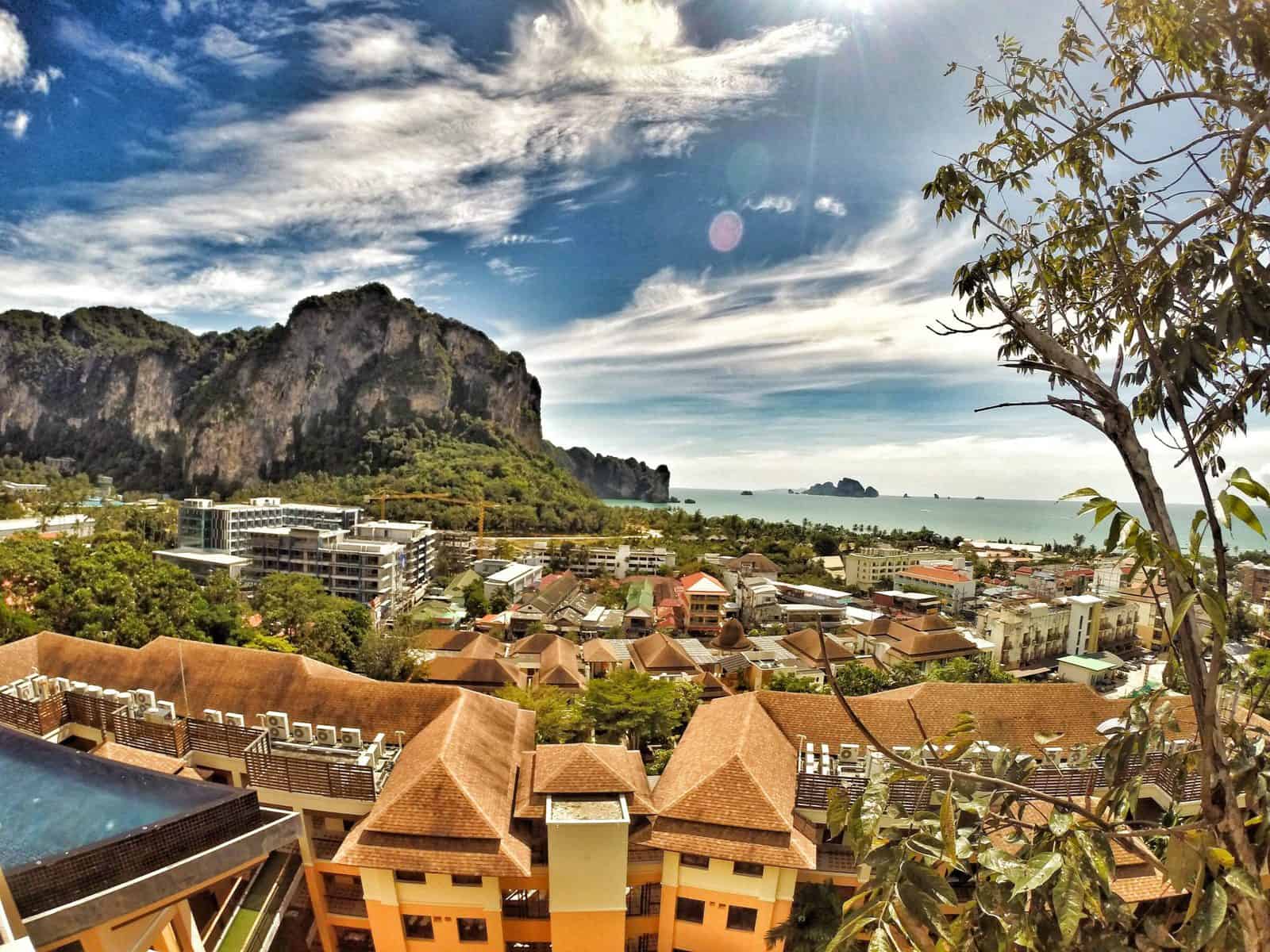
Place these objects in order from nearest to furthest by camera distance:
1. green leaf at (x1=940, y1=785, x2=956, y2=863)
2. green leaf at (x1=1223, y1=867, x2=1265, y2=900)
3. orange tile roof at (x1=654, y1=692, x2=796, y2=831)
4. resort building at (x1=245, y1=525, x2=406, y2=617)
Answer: green leaf at (x1=1223, y1=867, x2=1265, y2=900) → green leaf at (x1=940, y1=785, x2=956, y2=863) → orange tile roof at (x1=654, y1=692, x2=796, y2=831) → resort building at (x1=245, y1=525, x2=406, y2=617)

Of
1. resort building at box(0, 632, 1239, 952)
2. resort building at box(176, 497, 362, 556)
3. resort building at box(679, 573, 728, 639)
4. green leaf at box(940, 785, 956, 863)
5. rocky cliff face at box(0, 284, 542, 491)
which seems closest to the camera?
green leaf at box(940, 785, 956, 863)

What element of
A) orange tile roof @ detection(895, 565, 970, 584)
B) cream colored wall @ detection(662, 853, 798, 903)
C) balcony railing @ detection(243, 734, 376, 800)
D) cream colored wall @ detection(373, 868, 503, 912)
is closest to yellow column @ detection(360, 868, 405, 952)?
cream colored wall @ detection(373, 868, 503, 912)

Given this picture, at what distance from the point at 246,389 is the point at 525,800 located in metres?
90.9

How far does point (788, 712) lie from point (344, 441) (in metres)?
80.7

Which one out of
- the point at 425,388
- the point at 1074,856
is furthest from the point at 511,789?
the point at 425,388

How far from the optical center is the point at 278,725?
288 inches

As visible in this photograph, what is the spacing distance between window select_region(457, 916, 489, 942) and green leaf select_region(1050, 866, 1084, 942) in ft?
21.4

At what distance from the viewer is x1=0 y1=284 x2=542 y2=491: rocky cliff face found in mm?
79875

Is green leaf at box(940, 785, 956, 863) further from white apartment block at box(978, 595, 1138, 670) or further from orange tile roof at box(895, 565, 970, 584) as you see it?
orange tile roof at box(895, 565, 970, 584)

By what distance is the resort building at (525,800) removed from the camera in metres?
6.12

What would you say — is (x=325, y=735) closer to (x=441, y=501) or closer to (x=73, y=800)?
(x=73, y=800)

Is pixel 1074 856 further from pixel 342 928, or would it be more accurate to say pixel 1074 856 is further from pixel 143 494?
pixel 143 494

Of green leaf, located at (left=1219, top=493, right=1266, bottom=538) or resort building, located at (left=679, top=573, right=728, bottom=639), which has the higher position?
green leaf, located at (left=1219, top=493, right=1266, bottom=538)

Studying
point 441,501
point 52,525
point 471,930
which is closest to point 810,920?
point 471,930
